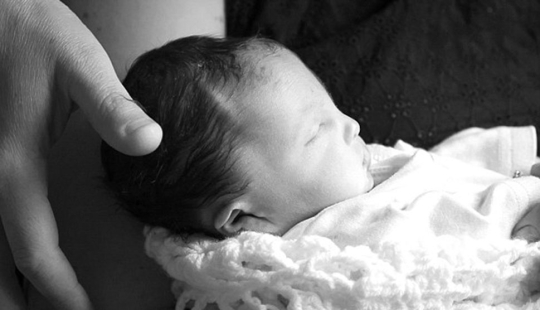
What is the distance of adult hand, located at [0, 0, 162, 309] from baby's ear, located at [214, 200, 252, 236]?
194 millimetres

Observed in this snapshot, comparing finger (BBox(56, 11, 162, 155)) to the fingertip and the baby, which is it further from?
the baby

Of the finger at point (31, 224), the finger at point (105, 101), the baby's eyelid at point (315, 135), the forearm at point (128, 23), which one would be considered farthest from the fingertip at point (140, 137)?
the forearm at point (128, 23)

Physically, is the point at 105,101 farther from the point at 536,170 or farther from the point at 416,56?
the point at 416,56

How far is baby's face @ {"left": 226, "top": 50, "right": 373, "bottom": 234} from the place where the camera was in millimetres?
958

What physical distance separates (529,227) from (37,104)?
A: 0.63 metres

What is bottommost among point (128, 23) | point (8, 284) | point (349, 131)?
point (8, 284)

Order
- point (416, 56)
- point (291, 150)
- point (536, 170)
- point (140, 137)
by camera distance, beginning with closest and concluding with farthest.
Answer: point (140, 137)
point (291, 150)
point (536, 170)
point (416, 56)

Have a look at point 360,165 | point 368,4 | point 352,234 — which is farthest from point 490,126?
point 352,234

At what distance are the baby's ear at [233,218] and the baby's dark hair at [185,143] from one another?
0.01 metres

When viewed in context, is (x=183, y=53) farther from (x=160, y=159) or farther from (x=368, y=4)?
(x=368, y=4)

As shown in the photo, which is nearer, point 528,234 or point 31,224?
point 31,224

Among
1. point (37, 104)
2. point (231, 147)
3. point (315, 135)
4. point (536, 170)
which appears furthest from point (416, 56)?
point (37, 104)

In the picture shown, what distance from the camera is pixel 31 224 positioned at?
857 millimetres

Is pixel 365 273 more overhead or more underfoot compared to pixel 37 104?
more underfoot
